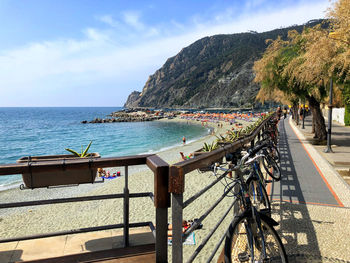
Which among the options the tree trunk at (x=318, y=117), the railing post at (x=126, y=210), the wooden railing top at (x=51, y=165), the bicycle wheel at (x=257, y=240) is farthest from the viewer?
the tree trunk at (x=318, y=117)

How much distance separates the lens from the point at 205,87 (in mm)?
187875

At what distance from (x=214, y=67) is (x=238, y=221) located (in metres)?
198

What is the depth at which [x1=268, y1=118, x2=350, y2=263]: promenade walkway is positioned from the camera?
3.67 m

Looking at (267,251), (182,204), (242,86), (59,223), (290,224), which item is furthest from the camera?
(242,86)

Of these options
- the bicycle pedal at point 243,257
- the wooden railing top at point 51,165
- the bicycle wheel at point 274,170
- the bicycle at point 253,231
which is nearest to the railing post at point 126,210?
the wooden railing top at point 51,165

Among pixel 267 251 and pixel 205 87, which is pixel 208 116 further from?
pixel 205 87

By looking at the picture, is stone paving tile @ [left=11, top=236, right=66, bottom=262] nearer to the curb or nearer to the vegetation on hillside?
the curb

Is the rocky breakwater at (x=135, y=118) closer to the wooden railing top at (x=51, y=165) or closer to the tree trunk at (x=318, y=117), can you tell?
the tree trunk at (x=318, y=117)

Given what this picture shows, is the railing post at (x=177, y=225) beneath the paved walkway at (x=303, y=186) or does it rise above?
above

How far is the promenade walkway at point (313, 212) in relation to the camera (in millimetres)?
3666

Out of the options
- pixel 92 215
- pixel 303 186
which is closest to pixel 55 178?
pixel 303 186

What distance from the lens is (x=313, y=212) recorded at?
16.6 feet

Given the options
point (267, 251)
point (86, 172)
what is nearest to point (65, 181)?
point (86, 172)

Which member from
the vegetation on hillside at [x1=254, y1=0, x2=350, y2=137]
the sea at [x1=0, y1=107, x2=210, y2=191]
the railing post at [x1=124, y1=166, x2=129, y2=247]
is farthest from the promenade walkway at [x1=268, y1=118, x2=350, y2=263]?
the sea at [x1=0, y1=107, x2=210, y2=191]
